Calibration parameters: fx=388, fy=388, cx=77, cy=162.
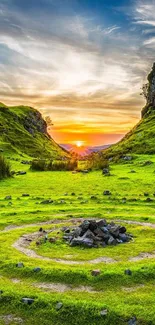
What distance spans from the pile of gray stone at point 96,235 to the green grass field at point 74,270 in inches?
21.9

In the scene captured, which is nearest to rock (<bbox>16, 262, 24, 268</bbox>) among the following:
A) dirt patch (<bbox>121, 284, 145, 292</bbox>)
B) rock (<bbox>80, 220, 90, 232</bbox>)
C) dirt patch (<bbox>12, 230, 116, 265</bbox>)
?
dirt patch (<bbox>12, 230, 116, 265</bbox>)

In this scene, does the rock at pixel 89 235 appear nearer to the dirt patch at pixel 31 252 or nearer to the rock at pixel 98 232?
the rock at pixel 98 232

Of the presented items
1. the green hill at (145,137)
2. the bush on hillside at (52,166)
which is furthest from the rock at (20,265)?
the green hill at (145,137)

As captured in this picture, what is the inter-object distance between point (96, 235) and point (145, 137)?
Result: 10372 cm

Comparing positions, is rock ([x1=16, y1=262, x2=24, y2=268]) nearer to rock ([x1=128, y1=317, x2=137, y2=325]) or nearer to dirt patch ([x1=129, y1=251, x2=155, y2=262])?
dirt patch ([x1=129, y1=251, x2=155, y2=262])

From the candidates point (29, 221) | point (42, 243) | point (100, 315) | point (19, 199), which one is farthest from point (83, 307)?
point (19, 199)

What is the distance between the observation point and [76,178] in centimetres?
5975

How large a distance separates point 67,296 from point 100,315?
1971mm

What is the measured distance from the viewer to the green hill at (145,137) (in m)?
110

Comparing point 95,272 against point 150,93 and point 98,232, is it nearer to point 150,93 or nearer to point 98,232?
point 98,232

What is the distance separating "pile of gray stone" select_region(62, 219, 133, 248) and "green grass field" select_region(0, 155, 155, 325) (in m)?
0.56

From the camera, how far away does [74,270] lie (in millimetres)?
17672

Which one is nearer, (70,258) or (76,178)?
(70,258)

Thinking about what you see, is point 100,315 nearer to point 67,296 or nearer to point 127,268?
point 67,296
